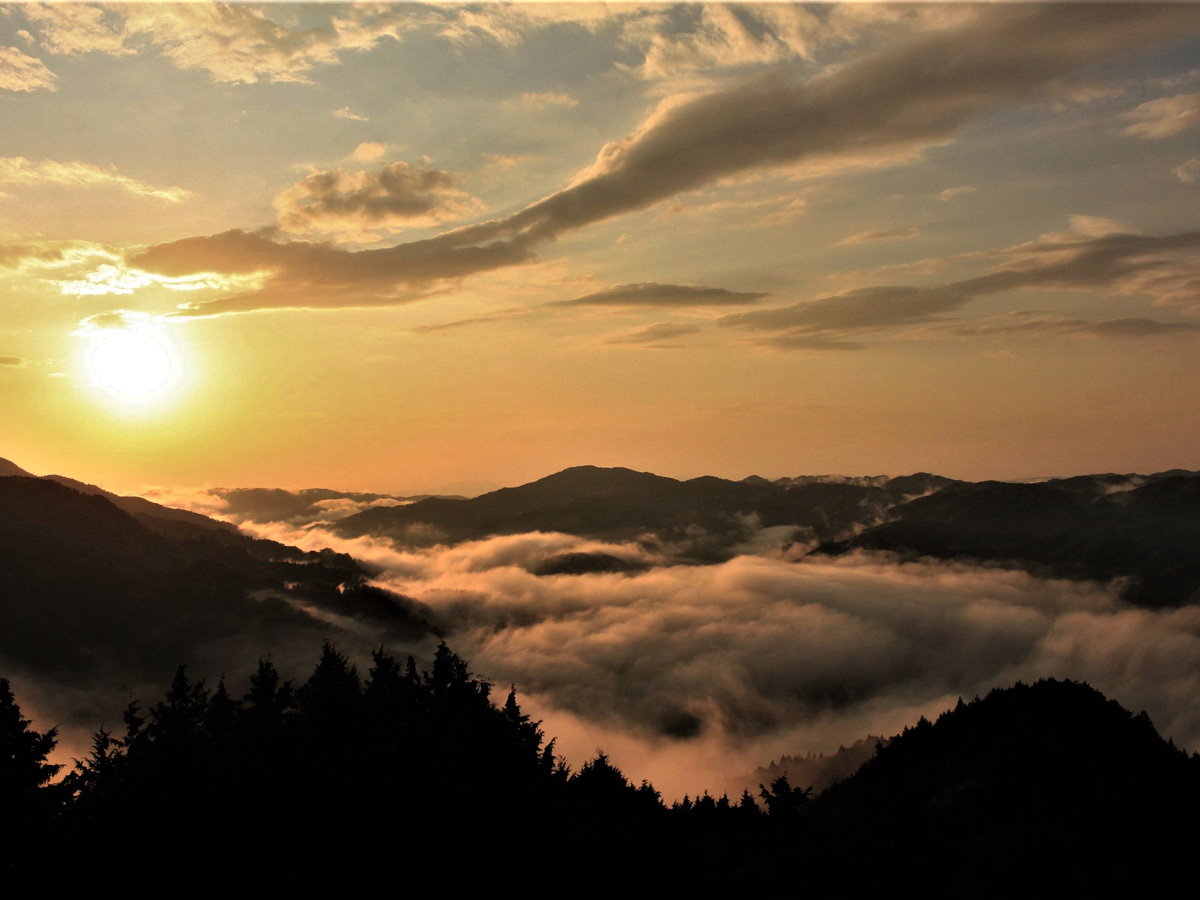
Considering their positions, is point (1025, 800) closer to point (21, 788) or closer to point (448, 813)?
point (448, 813)

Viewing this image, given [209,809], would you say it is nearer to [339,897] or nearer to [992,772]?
[339,897]

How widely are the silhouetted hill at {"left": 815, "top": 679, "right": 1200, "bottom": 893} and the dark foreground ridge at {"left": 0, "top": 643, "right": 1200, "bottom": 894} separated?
0.29m

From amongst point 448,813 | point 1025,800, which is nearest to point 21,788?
point 448,813

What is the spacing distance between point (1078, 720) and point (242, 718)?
95071 millimetres

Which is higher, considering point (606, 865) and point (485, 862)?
point (485, 862)

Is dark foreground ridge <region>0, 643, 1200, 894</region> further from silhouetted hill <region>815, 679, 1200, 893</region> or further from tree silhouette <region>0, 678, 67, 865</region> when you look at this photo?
silhouetted hill <region>815, 679, 1200, 893</region>

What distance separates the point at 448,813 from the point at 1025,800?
198 ft

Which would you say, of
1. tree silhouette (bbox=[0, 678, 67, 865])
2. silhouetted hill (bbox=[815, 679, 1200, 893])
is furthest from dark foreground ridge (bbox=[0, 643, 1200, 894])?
Result: silhouetted hill (bbox=[815, 679, 1200, 893])

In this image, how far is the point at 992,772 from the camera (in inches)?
3162

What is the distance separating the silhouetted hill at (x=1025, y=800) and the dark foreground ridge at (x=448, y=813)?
29cm

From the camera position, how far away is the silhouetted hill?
159ft

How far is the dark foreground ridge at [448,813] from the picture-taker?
32562mm

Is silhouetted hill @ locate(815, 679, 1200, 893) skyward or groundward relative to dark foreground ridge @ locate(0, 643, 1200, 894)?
groundward

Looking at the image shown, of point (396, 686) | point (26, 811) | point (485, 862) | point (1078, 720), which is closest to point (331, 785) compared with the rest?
point (485, 862)
